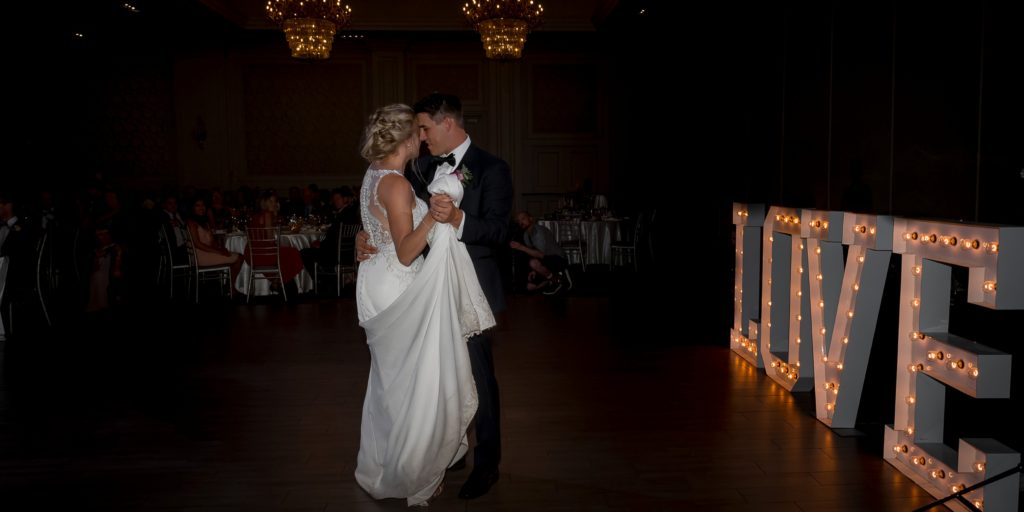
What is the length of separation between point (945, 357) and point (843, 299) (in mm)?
867

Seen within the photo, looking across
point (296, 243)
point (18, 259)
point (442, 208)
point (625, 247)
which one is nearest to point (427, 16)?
point (625, 247)

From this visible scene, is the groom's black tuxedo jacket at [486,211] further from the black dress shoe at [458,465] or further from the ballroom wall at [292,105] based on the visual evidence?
the ballroom wall at [292,105]

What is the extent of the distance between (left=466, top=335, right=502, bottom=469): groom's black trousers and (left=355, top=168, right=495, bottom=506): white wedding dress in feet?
0.40

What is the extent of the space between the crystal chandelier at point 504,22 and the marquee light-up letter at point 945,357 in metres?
6.97

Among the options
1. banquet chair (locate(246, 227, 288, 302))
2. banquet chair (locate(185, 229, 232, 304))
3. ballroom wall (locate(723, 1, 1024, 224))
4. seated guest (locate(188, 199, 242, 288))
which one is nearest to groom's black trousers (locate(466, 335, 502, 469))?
ballroom wall (locate(723, 1, 1024, 224))

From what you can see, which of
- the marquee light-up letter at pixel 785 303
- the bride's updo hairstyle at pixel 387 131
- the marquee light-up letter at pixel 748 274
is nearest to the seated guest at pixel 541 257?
the marquee light-up letter at pixel 748 274

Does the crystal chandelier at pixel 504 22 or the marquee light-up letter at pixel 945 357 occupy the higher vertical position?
the crystal chandelier at pixel 504 22

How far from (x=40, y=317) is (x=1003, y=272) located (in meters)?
7.92

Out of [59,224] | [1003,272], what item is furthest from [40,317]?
[1003,272]

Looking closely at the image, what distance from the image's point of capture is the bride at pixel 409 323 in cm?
300

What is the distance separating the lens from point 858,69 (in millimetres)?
4695

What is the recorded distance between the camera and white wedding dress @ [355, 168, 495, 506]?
302 centimetres

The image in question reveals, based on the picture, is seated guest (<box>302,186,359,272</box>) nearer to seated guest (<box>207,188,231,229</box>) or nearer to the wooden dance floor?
seated guest (<box>207,188,231,229</box>)

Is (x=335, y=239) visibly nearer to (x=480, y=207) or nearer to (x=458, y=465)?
(x=458, y=465)
